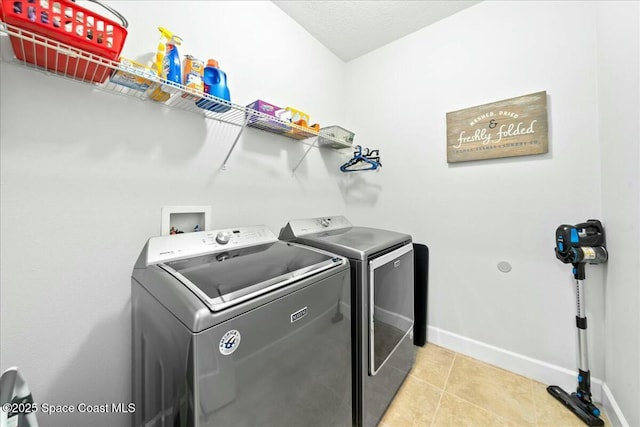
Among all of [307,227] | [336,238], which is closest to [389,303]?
[336,238]

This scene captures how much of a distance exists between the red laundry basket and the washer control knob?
799 millimetres

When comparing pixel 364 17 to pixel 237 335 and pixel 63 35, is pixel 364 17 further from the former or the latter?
pixel 237 335

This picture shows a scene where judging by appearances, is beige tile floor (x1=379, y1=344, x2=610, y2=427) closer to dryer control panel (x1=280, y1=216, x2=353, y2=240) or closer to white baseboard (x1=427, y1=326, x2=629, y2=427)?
white baseboard (x1=427, y1=326, x2=629, y2=427)

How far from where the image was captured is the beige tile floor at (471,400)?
1364 millimetres

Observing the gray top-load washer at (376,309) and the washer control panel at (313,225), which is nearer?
the gray top-load washer at (376,309)

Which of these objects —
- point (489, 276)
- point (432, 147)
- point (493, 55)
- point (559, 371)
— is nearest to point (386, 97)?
point (432, 147)

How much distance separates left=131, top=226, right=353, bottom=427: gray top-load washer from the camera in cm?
68

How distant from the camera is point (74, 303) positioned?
3.27 feet

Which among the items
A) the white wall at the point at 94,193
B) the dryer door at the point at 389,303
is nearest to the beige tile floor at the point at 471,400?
the dryer door at the point at 389,303

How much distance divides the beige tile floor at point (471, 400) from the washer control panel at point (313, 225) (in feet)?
3.95

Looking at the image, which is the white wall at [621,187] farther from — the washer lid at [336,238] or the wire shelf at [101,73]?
the wire shelf at [101,73]

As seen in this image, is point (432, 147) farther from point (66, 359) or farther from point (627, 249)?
point (66, 359)

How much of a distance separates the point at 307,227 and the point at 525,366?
6.02ft

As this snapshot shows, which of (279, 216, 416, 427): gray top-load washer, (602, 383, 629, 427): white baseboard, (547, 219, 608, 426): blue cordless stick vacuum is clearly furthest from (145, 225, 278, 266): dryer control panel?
(602, 383, 629, 427): white baseboard
